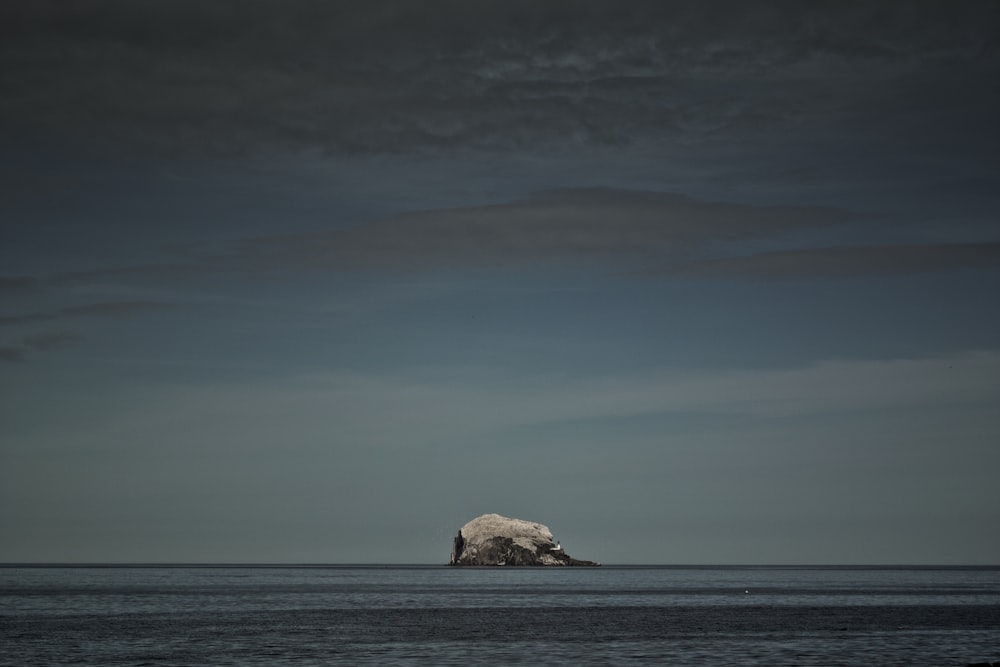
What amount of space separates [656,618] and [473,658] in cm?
5615

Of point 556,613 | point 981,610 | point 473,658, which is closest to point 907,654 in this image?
point 473,658

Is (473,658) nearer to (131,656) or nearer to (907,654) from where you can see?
(131,656)

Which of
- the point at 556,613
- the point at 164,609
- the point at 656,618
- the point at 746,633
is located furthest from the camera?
the point at 164,609

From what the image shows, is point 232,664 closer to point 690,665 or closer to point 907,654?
point 690,665

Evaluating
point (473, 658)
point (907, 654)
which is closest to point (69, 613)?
point (473, 658)

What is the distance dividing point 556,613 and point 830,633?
4209 centimetres

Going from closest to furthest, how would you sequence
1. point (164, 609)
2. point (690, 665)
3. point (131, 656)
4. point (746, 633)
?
point (690, 665)
point (131, 656)
point (746, 633)
point (164, 609)

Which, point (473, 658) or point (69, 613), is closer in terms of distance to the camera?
point (473, 658)

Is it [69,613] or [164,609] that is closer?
[69,613]

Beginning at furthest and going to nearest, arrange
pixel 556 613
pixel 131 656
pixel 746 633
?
1. pixel 556 613
2. pixel 746 633
3. pixel 131 656

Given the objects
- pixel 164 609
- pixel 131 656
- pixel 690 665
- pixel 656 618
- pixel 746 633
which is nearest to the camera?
pixel 690 665

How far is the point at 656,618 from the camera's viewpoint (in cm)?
12850

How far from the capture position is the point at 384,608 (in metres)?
154

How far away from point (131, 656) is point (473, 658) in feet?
77.5
